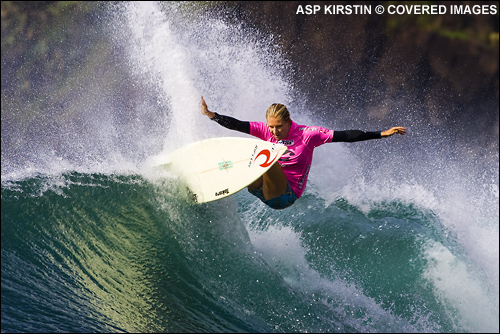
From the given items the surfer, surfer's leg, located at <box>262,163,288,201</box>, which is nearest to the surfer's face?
the surfer

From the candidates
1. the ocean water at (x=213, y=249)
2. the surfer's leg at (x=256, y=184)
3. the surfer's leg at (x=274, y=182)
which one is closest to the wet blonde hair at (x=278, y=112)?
the surfer's leg at (x=274, y=182)

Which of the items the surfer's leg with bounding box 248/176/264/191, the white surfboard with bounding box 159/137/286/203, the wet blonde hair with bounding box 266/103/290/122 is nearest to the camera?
the wet blonde hair with bounding box 266/103/290/122

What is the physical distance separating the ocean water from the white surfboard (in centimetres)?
17

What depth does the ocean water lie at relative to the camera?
178 inches

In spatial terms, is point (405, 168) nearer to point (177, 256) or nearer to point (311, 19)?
point (311, 19)

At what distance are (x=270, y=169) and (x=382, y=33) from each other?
11825 mm

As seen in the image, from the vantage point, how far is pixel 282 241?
5.78 metres

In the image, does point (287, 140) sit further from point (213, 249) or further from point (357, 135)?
point (213, 249)

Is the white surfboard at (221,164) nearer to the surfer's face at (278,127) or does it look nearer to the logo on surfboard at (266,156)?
the logo on surfboard at (266,156)

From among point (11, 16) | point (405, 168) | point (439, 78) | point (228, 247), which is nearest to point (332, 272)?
point (228, 247)

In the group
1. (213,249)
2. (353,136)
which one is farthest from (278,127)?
(213,249)

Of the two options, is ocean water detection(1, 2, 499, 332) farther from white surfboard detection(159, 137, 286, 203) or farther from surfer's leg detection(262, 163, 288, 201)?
surfer's leg detection(262, 163, 288, 201)

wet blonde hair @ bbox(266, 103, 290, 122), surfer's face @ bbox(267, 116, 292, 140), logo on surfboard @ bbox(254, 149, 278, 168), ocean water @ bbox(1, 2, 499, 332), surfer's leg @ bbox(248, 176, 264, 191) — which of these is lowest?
ocean water @ bbox(1, 2, 499, 332)

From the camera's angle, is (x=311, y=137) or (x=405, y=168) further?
(x=405, y=168)
